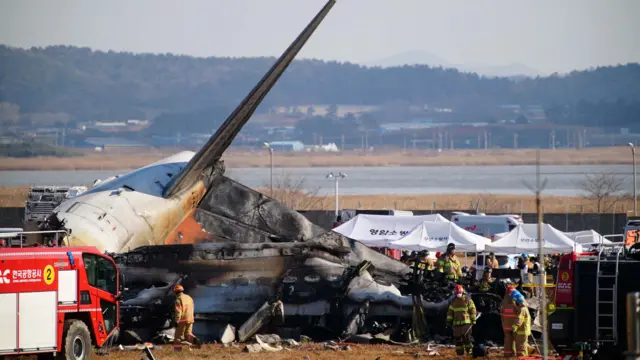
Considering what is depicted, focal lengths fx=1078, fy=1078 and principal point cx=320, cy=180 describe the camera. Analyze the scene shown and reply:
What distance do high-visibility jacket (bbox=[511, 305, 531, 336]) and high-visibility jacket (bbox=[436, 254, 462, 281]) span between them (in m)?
5.71

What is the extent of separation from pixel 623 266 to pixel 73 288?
11.1m

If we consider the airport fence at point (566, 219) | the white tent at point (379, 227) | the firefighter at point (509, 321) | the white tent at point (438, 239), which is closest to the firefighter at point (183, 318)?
the firefighter at point (509, 321)

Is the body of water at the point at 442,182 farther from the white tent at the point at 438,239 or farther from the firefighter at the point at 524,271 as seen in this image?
the firefighter at the point at 524,271

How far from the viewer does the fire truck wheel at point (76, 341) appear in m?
21.2

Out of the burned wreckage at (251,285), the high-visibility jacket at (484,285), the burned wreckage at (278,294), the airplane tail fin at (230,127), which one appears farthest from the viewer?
the airplane tail fin at (230,127)

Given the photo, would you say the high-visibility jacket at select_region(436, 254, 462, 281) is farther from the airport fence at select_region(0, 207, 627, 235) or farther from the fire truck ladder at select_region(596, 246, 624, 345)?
the airport fence at select_region(0, 207, 627, 235)

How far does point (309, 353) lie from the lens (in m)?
25.0

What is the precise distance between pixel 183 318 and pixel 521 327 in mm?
8074

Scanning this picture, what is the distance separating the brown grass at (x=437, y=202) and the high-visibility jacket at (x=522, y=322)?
203 feet

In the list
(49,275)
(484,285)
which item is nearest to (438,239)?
(484,285)

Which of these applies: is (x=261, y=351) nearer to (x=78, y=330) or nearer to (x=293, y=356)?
(x=293, y=356)

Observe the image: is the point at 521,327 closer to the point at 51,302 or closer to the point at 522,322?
the point at 522,322

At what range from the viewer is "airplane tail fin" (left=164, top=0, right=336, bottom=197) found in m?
35.1

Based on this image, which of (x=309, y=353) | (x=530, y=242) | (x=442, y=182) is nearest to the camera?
(x=309, y=353)
